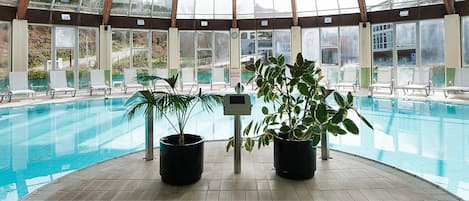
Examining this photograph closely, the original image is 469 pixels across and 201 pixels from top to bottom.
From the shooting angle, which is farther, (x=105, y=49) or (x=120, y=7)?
(x=120, y=7)

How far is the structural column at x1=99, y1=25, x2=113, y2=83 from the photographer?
46.8 ft

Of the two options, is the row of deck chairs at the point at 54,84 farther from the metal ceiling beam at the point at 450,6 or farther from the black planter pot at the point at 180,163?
the metal ceiling beam at the point at 450,6

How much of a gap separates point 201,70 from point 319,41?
5278 millimetres

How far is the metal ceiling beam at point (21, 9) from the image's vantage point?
39.4 ft

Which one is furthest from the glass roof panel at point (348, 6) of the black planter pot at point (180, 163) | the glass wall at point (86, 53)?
the black planter pot at point (180, 163)

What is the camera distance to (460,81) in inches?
462

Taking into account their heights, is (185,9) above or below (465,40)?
above

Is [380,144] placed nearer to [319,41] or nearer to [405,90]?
[405,90]

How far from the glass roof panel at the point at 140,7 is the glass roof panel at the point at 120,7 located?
0.66ft

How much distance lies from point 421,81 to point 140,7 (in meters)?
11.2

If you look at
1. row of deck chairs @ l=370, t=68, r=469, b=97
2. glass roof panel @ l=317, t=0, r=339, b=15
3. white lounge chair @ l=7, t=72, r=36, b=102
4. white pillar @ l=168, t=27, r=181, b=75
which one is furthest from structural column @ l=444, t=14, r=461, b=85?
white lounge chair @ l=7, t=72, r=36, b=102

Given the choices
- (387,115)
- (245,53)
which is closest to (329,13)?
(245,53)

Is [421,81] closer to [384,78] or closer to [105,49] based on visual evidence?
[384,78]

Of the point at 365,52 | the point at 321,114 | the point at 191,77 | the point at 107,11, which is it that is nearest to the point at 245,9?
the point at 191,77
